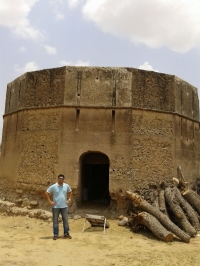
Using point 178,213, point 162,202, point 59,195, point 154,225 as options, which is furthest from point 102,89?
point 154,225

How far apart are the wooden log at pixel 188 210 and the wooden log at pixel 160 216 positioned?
131 centimetres

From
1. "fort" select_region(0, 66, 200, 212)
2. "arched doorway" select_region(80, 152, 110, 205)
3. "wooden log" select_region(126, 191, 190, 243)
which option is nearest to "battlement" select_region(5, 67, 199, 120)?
"fort" select_region(0, 66, 200, 212)

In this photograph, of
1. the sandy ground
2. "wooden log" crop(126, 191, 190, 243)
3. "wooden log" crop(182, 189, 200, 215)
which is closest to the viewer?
the sandy ground

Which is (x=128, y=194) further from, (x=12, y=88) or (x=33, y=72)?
(x=12, y=88)

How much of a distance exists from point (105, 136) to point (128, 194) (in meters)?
2.21

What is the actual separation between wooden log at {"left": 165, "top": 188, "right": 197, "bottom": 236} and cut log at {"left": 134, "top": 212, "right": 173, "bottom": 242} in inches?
36.3

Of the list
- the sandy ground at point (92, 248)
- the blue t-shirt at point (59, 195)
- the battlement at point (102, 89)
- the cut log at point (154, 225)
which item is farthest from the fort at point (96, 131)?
the blue t-shirt at point (59, 195)

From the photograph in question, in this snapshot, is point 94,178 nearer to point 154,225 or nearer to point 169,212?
point 169,212

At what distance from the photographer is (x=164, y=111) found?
1077cm

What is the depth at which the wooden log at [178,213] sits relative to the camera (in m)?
8.35

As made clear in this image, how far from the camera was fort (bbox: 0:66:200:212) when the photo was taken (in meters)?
10.1

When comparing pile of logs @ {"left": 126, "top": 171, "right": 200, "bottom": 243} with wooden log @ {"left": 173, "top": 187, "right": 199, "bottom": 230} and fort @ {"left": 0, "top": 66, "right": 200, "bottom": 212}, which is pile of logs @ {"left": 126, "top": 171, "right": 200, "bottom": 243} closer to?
wooden log @ {"left": 173, "top": 187, "right": 199, "bottom": 230}

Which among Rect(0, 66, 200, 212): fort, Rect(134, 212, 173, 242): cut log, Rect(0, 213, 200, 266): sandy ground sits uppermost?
Rect(0, 66, 200, 212): fort

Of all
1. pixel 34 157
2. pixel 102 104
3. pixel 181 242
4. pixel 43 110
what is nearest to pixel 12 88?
pixel 43 110
